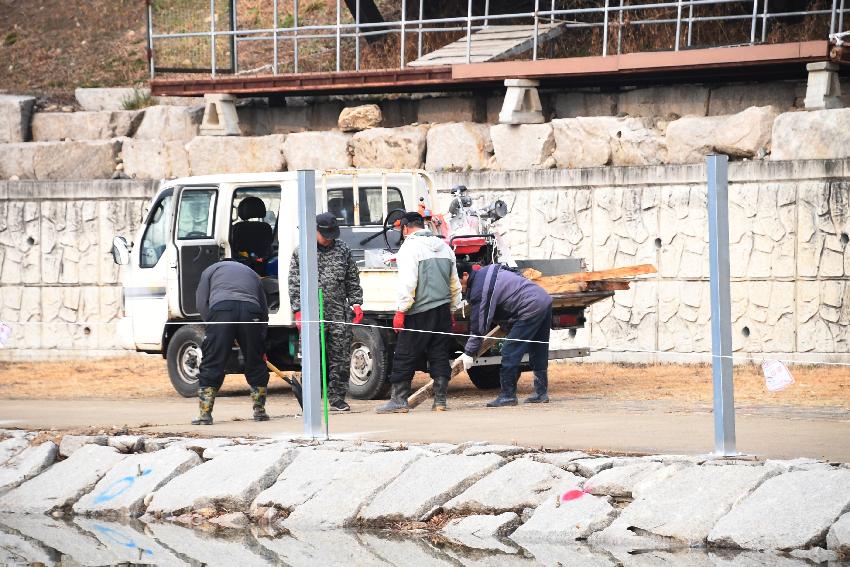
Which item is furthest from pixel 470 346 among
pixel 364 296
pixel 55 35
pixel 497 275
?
pixel 55 35

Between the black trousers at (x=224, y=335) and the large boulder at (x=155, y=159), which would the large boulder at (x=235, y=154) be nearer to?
the large boulder at (x=155, y=159)

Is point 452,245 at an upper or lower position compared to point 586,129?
lower

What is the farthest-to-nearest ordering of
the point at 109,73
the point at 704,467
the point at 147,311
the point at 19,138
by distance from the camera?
the point at 109,73 → the point at 19,138 → the point at 147,311 → the point at 704,467

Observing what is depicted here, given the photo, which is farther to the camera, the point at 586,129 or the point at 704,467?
the point at 586,129

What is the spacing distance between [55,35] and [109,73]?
9.72ft

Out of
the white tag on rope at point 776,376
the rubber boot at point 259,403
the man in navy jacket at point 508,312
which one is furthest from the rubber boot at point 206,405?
the white tag on rope at point 776,376

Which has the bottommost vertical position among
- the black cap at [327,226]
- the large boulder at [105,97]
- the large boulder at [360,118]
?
the black cap at [327,226]

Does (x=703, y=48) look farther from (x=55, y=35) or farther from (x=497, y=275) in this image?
(x=55, y=35)

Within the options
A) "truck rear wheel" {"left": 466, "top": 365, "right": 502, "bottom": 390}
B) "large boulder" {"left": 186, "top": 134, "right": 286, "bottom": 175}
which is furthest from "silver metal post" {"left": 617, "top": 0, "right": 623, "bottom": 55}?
"truck rear wheel" {"left": 466, "top": 365, "right": 502, "bottom": 390}

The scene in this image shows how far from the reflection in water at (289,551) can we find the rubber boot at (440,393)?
3.99 meters

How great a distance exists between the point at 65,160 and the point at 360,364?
9.29 m

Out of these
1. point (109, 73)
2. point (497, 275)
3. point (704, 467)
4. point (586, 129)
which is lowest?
point (704, 467)

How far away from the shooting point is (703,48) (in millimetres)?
18969

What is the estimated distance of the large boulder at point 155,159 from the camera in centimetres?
2206
